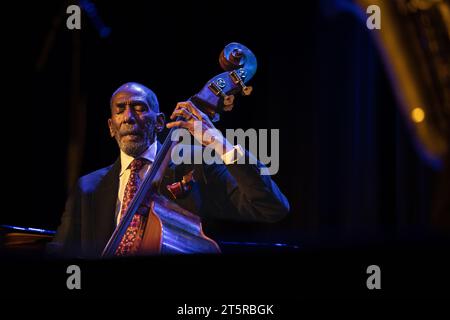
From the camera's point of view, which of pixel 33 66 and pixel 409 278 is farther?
pixel 33 66

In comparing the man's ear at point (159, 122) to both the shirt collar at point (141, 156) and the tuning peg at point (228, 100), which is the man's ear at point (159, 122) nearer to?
the shirt collar at point (141, 156)

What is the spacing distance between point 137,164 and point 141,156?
0.12 feet

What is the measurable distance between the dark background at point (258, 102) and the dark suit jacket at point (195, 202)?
0.44 meters

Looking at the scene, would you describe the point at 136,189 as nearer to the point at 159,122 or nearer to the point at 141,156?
the point at 141,156

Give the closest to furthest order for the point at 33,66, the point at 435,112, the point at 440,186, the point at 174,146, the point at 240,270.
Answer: the point at 240,270 → the point at 440,186 → the point at 435,112 → the point at 174,146 → the point at 33,66

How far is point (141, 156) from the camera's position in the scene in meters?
2.78

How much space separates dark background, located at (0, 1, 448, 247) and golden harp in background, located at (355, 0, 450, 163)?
812mm

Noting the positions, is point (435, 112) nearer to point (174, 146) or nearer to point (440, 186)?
point (440, 186)

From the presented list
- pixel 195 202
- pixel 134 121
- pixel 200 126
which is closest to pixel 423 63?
pixel 200 126

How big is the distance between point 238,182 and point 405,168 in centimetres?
116

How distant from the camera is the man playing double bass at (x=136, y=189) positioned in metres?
2.66

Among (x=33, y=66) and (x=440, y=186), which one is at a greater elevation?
(x=33, y=66)

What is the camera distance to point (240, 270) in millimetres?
1618

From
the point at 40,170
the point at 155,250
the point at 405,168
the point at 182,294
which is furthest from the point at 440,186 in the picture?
the point at 40,170
